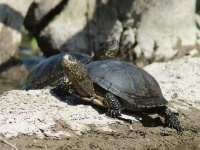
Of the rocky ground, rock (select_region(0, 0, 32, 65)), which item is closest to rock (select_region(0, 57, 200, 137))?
the rocky ground

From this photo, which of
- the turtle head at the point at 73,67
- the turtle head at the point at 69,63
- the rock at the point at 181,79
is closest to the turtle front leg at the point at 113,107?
the turtle head at the point at 73,67

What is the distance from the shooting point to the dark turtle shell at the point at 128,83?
A: 4895mm

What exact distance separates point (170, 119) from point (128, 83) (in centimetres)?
62

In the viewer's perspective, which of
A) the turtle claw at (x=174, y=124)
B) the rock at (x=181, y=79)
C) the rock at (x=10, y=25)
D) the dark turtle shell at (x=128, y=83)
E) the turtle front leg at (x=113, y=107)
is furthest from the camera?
the rock at (x=10, y=25)

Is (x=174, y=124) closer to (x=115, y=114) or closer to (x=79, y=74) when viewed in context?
(x=115, y=114)

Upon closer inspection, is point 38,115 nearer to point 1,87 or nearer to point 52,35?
point 1,87

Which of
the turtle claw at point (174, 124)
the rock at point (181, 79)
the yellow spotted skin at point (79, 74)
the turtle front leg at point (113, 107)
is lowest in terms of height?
the turtle claw at point (174, 124)

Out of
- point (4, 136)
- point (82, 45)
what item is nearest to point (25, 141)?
point (4, 136)

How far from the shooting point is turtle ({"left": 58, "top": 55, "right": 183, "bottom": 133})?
192 inches

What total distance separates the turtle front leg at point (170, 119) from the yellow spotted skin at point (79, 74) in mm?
832

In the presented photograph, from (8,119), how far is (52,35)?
661 cm

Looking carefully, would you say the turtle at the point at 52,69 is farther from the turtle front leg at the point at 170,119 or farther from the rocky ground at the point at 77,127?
the turtle front leg at the point at 170,119

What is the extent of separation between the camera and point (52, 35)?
10.8 m

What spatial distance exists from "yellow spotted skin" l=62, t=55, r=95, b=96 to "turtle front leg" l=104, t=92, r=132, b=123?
21 cm
